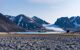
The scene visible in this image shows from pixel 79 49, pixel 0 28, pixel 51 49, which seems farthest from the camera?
pixel 0 28

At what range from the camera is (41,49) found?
17.4 m

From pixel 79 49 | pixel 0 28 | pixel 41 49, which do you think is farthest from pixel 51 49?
pixel 0 28

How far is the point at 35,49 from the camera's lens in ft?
56.7

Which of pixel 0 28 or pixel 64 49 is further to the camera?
pixel 0 28

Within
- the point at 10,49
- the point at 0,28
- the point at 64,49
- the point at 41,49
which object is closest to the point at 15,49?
the point at 10,49

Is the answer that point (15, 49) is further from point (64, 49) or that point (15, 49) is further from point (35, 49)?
point (64, 49)

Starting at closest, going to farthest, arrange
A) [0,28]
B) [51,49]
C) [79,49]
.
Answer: [51,49] < [79,49] < [0,28]

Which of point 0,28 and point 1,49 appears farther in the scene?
point 0,28

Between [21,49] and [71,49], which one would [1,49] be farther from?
[71,49]

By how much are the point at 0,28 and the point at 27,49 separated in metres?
179

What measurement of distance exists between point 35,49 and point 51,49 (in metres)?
1.19

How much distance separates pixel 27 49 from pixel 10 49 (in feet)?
3.38

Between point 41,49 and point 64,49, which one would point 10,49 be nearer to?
point 41,49

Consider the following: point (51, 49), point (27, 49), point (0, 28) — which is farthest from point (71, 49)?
point (0, 28)
